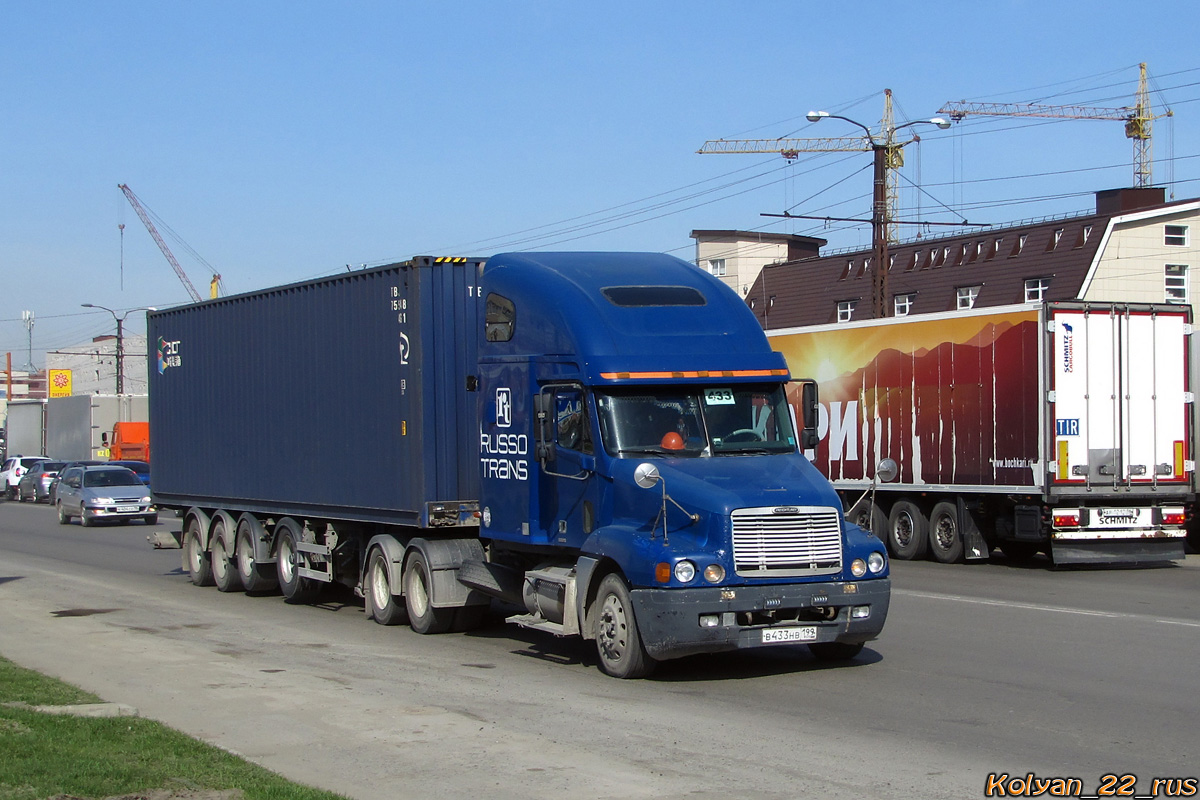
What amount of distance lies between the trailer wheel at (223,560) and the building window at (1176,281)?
42407mm

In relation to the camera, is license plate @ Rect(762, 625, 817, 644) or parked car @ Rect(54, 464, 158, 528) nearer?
license plate @ Rect(762, 625, 817, 644)

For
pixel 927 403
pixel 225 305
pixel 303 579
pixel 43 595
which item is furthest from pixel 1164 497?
pixel 43 595

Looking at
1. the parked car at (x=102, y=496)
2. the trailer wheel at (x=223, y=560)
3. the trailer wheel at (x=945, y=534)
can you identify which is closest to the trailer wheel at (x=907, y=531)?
the trailer wheel at (x=945, y=534)

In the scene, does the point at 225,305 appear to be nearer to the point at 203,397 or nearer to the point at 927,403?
the point at 203,397

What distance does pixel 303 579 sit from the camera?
676 inches

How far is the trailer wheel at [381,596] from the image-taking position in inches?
582

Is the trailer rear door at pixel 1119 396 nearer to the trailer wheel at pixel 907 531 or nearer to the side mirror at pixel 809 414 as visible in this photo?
the trailer wheel at pixel 907 531

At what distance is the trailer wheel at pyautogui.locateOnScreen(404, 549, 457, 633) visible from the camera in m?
14.0

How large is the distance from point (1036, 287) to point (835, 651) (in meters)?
41.6

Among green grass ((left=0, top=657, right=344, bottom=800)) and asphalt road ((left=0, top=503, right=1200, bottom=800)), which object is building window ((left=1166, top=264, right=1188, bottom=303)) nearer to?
asphalt road ((left=0, top=503, right=1200, bottom=800))

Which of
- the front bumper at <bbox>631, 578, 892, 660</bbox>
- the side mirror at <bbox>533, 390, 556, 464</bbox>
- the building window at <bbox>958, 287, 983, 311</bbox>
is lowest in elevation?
the front bumper at <bbox>631, 578, 892, 660</bbox>

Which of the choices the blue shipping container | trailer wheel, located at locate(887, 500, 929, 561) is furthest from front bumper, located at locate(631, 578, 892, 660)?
trailer wheel, located at locate(887, 500, 929, 561)

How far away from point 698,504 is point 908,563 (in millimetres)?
12482

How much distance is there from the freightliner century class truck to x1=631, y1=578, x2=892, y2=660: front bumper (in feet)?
32.1
